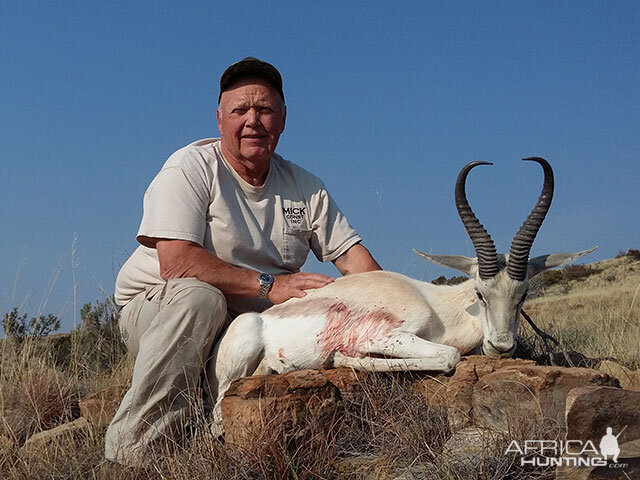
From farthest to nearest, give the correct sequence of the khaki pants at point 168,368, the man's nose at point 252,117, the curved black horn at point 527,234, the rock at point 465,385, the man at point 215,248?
the man's nose at point 252,117
the curved black horn at point 527,234
the man at point 215,248
the khaki pants at point 168,368
the rock at point 465,385

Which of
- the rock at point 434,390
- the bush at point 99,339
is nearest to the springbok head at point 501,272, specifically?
the rock at point 434,390

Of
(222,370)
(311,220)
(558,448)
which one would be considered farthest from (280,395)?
(311,220)

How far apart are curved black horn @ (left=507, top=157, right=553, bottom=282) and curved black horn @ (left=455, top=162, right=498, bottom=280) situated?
0.14m

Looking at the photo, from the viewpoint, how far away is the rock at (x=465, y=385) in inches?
189

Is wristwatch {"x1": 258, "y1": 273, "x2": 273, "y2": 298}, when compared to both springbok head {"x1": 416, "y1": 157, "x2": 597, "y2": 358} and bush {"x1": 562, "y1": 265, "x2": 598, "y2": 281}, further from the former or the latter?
bush {"x1": 562, "y1": 265, "x2": 598, "y2": 281}

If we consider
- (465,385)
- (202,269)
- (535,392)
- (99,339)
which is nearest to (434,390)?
(465,385)

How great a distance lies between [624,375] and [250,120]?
156 inches

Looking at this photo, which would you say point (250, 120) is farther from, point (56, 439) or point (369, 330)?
point (56, 439)

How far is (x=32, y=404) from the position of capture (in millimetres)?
7004

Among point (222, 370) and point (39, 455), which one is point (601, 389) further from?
point (39, 455)

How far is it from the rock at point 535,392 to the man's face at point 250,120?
10.6 feet

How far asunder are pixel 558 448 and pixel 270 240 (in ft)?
11.5

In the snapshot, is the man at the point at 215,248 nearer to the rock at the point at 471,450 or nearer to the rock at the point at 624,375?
the rock at the point at 471,450

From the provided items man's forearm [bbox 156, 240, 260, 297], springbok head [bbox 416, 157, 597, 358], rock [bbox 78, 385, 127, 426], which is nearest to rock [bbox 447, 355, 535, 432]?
springbok head [bbox 416, 157, 597, 358]
